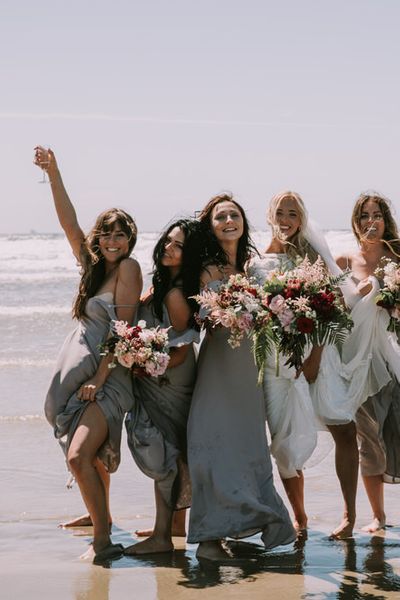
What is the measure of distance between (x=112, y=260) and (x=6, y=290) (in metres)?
24.2

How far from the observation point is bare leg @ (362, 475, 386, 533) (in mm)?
6673

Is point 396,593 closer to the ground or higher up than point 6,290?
closer to the ground

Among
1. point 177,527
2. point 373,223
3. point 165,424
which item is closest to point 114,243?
point 165,424

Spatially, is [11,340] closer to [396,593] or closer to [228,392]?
[228,392]

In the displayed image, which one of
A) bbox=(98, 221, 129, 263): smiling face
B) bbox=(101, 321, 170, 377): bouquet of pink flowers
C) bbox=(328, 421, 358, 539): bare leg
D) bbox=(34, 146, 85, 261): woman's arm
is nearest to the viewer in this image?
bbox=(101, 321, 170, 377): bouquet of pink flowers

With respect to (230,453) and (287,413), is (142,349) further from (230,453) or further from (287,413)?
(287,413)

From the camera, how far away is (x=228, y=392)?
6066mm

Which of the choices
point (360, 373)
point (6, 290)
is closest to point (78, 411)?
point (360, 373)

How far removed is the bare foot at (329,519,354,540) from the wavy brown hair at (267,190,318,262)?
69.3 inches

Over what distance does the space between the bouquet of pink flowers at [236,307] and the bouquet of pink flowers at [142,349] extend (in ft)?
1.08

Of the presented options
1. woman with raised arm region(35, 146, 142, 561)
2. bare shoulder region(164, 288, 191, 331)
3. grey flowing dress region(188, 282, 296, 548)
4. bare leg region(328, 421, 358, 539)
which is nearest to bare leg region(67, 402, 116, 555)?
woman with raised arm region(35, 146, 142, 561)

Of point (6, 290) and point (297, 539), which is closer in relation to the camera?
point (297, 539)

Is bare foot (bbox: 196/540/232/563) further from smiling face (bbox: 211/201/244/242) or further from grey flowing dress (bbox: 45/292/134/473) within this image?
smiling face (bbox: 211/201/244/242)

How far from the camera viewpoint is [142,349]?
5738mm
